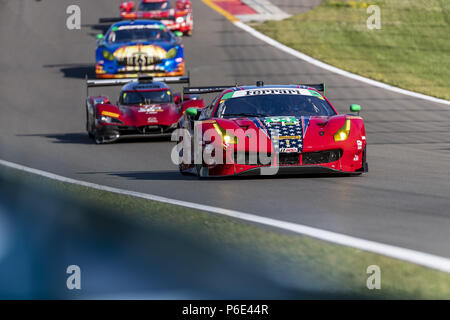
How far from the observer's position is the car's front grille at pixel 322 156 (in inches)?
391

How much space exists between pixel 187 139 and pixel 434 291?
6911 millimetres

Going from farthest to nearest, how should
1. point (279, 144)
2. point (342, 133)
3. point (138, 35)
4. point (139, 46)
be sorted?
point (138, 35) < point (139, 46) < point (342, 133) < point (279, 144)

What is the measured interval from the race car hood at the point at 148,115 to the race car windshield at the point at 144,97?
16.3 inches

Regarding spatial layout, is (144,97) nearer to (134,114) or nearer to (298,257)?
(134,114)

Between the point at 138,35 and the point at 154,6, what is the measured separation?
8314 mm

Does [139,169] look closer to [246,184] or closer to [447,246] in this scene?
[246,184]

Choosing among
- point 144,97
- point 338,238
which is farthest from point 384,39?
point 338,238

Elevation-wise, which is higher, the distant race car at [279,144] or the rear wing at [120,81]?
the rear wing at [120,81]

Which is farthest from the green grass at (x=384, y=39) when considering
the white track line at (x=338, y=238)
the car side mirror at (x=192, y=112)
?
the white track line at (x=338, y=238)

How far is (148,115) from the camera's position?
16.2 m

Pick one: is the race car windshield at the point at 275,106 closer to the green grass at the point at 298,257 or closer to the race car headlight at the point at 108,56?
the green grass at the point at 298,257

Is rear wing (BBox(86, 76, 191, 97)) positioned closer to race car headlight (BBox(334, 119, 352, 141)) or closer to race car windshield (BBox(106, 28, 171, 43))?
race car windshield (BBox(106, 28, 171, 43))

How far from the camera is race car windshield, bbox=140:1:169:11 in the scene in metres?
31.5

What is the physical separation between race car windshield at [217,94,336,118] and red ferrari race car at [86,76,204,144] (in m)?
5.03
